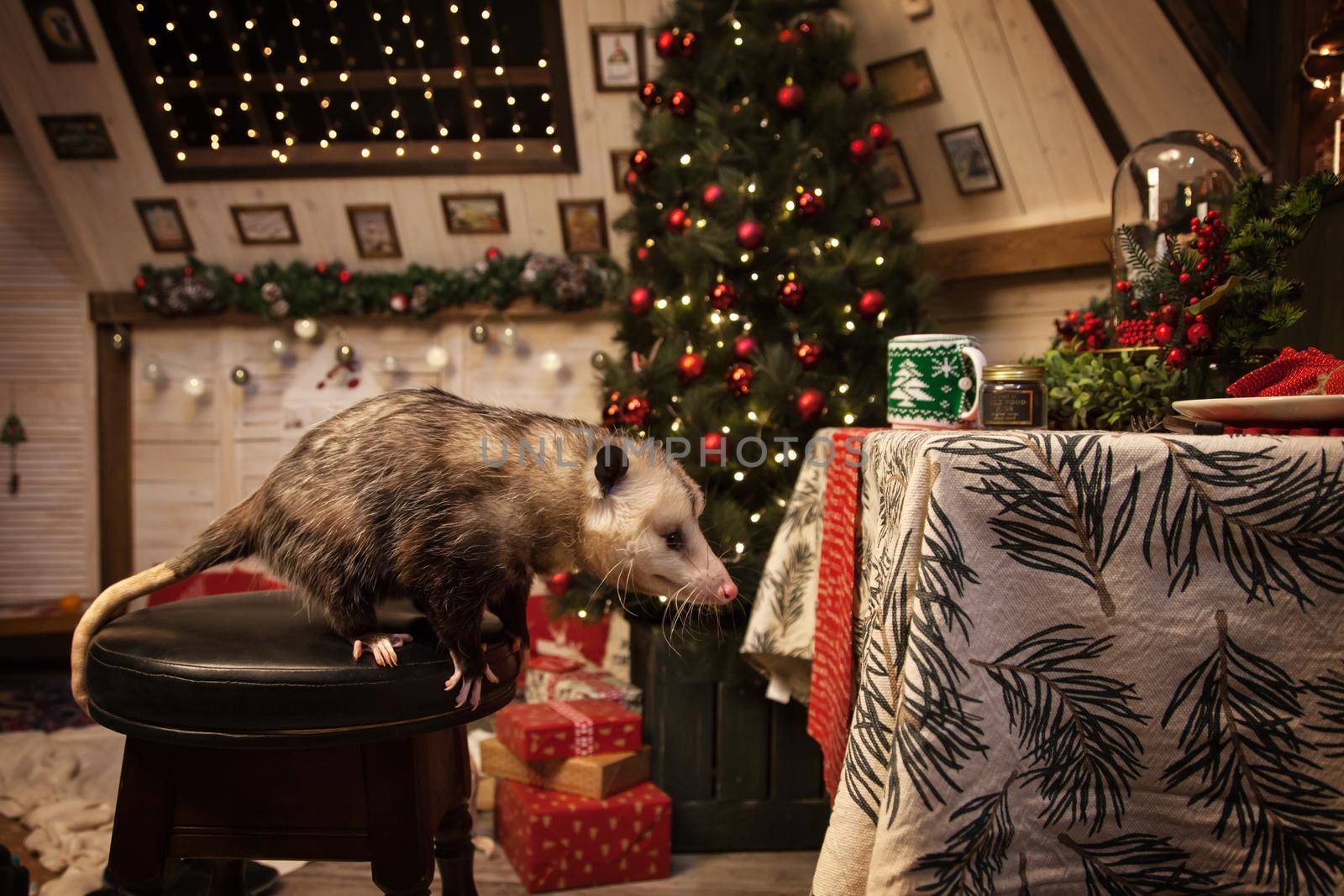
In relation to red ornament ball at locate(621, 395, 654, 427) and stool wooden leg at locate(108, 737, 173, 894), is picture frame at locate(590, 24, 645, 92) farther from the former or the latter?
stool wooden leg at locate(108, 737, 173, 894)

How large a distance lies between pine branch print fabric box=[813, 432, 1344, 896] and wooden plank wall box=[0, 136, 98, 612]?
389 centimetres

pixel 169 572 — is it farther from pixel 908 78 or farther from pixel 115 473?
pixel 115 473

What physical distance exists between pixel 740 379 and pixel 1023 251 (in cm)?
119

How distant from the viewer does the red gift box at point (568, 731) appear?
88.2 inches

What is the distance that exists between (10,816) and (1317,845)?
286 centimetres

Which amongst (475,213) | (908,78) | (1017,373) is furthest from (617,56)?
(1017,373)

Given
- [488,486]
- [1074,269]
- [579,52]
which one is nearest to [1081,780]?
[488,486]

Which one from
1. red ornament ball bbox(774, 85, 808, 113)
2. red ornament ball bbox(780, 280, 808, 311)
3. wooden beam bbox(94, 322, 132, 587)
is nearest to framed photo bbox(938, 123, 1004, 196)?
red ornament ball bbox(774, 85, 808, 113)

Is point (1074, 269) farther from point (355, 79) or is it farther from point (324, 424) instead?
point (355, 79)

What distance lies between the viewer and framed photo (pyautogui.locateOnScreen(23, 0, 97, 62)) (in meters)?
3.24

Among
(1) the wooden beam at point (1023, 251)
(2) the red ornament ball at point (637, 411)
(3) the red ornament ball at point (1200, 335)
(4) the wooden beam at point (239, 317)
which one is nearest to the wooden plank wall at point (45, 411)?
(4) the wooden beam at point (239, 317)

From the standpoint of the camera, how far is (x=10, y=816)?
2428mm

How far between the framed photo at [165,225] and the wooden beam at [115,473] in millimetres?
446

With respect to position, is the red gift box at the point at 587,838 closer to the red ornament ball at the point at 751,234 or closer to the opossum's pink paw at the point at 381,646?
the opossum's pink paw at the point at 381,646
